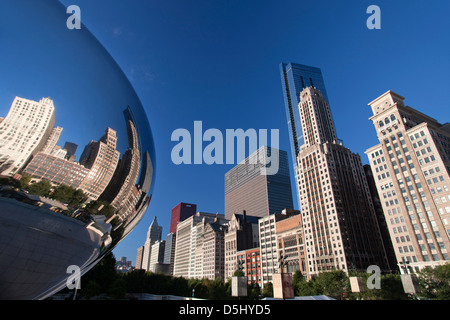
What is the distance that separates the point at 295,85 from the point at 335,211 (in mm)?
113940

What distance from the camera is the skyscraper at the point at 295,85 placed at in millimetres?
168538

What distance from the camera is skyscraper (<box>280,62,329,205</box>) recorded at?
169 metres

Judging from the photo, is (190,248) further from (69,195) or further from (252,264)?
(69,195)

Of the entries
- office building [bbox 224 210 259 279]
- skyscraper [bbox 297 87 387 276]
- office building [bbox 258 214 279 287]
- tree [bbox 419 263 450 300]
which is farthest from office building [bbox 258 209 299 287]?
tree [bbox 419 263 450 300]

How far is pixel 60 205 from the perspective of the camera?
2438 mm

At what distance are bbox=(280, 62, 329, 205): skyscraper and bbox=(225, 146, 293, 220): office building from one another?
85.5 feet

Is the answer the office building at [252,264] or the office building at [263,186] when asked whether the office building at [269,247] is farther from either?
the office building at [263,186]

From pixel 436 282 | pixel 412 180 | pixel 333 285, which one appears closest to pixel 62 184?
pixel 436 282

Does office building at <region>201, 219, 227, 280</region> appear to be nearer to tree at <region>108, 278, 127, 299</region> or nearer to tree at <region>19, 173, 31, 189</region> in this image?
tree at <region>108, 278, 127, 299</region>
